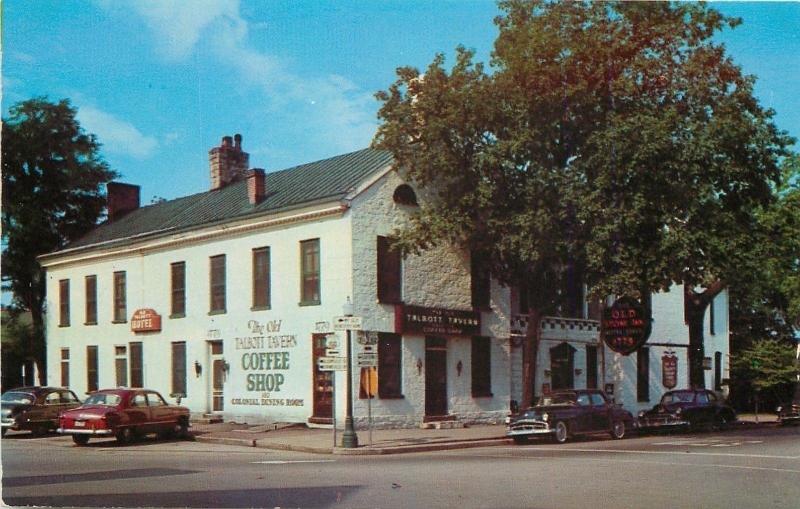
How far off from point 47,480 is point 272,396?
1446cm

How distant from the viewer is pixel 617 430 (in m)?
27.5

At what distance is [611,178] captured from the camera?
26.2 m

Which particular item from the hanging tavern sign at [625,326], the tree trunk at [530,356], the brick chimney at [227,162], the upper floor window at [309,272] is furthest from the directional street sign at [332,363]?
the brick chimney at [227,162]

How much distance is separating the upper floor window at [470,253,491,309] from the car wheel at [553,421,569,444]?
7.51 m

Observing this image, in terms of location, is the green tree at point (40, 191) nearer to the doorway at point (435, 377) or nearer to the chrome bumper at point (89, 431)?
the chrome bumper at point (89, 431)

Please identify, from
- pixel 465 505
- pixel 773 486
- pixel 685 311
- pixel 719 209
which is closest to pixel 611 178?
pixel 719 209

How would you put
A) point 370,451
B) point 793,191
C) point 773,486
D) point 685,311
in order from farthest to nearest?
point 685,311 → point 793,191 → point 370,451 → point 773,486

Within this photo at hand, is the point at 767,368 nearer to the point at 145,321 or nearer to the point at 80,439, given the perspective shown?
the point at 145,321

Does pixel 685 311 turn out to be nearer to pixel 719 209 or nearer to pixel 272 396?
pixel 719 209

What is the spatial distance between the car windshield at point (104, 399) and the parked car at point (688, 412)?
50.8 ft

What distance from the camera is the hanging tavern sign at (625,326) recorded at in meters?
33.5

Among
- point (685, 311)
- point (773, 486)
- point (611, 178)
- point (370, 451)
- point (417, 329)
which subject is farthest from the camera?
point (685, 311)

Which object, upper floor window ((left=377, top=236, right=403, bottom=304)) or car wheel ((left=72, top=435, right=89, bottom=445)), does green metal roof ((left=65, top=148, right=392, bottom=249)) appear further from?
car wheel ((left=72, top=435, right=89, bottom=445))

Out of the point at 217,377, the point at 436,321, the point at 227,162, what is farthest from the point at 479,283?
the point at 227,162
